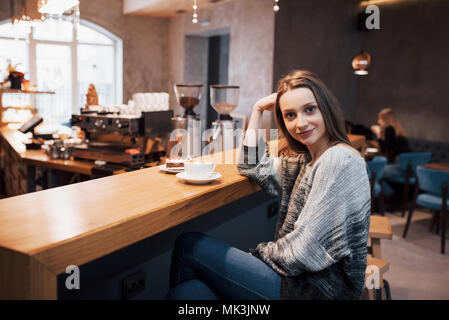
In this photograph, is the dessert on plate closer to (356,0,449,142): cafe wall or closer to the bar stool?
the bar stool

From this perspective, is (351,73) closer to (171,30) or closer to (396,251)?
(171,30)

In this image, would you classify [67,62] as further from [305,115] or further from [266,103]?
[305,115]

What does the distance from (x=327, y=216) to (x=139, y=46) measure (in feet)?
26.1

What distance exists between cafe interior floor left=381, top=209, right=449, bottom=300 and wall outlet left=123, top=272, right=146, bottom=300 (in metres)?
2.13

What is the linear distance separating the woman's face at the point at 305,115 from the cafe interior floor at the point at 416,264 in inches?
81.4

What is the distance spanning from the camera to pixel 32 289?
839 millimetres

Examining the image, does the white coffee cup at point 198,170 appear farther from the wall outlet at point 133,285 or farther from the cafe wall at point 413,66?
the cafe wall at point 413,66

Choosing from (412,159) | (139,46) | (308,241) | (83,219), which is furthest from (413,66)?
(83,219)

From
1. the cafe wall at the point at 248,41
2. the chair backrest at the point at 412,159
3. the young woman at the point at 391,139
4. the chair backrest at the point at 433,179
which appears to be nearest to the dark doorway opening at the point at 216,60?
the cafe wall at the point at 248,41

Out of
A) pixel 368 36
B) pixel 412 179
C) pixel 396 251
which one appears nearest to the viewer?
pixel 396 251

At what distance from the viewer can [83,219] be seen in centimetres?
103

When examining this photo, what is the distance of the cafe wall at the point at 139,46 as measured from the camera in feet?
26.4

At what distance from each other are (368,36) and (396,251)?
4.93 metres
